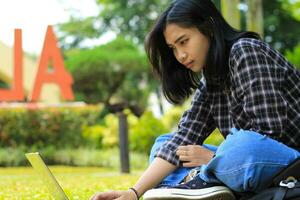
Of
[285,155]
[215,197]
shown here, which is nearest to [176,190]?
[215,197]

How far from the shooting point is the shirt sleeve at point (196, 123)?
2986 millimetres

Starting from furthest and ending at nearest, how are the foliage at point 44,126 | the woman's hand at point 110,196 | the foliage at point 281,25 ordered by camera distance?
the foliage at point 281,25 < the foliage at point 44,126 < the woman's hand at point 110,196

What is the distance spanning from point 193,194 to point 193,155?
47 cm

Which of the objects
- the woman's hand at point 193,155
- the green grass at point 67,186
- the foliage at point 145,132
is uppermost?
the woman's hand at point 193,155

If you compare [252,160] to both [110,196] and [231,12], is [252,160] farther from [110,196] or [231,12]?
[231,12]

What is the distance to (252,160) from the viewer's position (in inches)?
94.3

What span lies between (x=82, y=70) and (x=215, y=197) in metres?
17.4

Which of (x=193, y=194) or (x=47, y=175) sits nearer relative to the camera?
(x=193, y=194)

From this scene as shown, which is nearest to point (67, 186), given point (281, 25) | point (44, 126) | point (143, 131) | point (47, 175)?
point (47, 175)

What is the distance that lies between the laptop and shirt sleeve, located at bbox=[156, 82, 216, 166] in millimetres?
494

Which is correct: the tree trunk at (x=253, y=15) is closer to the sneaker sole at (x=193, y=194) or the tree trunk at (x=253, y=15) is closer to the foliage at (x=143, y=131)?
the foliage at (x=143, y=131)

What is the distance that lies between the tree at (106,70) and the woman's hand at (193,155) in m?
15.8

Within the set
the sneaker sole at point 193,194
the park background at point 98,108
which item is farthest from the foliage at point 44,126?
the sneaker sole at point 193,194

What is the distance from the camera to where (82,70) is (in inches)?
774
